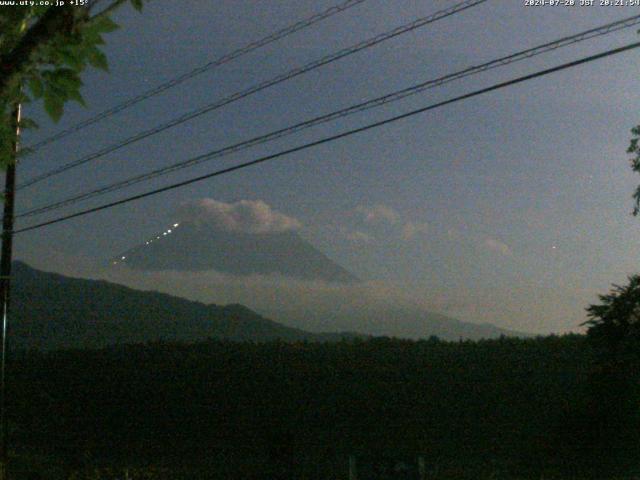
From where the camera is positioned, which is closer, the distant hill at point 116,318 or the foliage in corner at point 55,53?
the foliage in corner at point 55,53

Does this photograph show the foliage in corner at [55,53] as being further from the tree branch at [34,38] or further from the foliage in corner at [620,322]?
the foliage in corner at [620,322]

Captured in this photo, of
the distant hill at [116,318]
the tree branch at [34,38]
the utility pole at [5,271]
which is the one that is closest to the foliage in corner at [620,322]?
the utility pole at [5,271]

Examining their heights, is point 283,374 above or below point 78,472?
above

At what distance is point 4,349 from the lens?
56.5 ft

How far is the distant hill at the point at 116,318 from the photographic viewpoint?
79.2 m

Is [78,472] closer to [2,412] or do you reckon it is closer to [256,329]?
[2,412]

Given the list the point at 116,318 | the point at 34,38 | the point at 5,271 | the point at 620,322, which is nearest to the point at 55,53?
the point at 34,38

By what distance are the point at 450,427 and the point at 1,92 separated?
25770mm

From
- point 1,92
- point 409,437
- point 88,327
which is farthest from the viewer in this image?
point 88,327

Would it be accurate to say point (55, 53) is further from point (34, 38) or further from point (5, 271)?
point (5, 271)

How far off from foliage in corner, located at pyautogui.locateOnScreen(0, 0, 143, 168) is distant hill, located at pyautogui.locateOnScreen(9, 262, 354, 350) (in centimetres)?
6910

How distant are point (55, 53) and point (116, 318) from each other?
84833 millimetres

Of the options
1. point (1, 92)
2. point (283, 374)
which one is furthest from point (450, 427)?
point (1, 92)

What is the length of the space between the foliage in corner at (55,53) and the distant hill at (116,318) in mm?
69101
